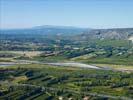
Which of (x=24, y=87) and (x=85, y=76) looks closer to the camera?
(x=24, y=87)

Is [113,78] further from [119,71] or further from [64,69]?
[64,69]

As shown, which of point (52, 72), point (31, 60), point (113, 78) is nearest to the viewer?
point (113, 78)

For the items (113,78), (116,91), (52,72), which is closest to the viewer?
(116,91)

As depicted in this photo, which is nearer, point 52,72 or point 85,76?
point 85,76

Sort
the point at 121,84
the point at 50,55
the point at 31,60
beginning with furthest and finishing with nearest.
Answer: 1. the point at 50,55
2. the point at 31,60
3. the point at 121,84

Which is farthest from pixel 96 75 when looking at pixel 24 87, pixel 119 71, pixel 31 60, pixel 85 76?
pixel 31 60

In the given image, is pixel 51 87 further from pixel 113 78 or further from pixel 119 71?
pixel 119 71

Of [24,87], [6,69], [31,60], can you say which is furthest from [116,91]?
[31,60]

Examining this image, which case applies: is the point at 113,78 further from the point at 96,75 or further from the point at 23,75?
the point at 23,75

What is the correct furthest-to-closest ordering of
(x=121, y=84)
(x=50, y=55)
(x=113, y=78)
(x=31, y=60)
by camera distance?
(x=50, y=55), (x=31, y=60), (x=113, y=78), (x=121, y=84)
